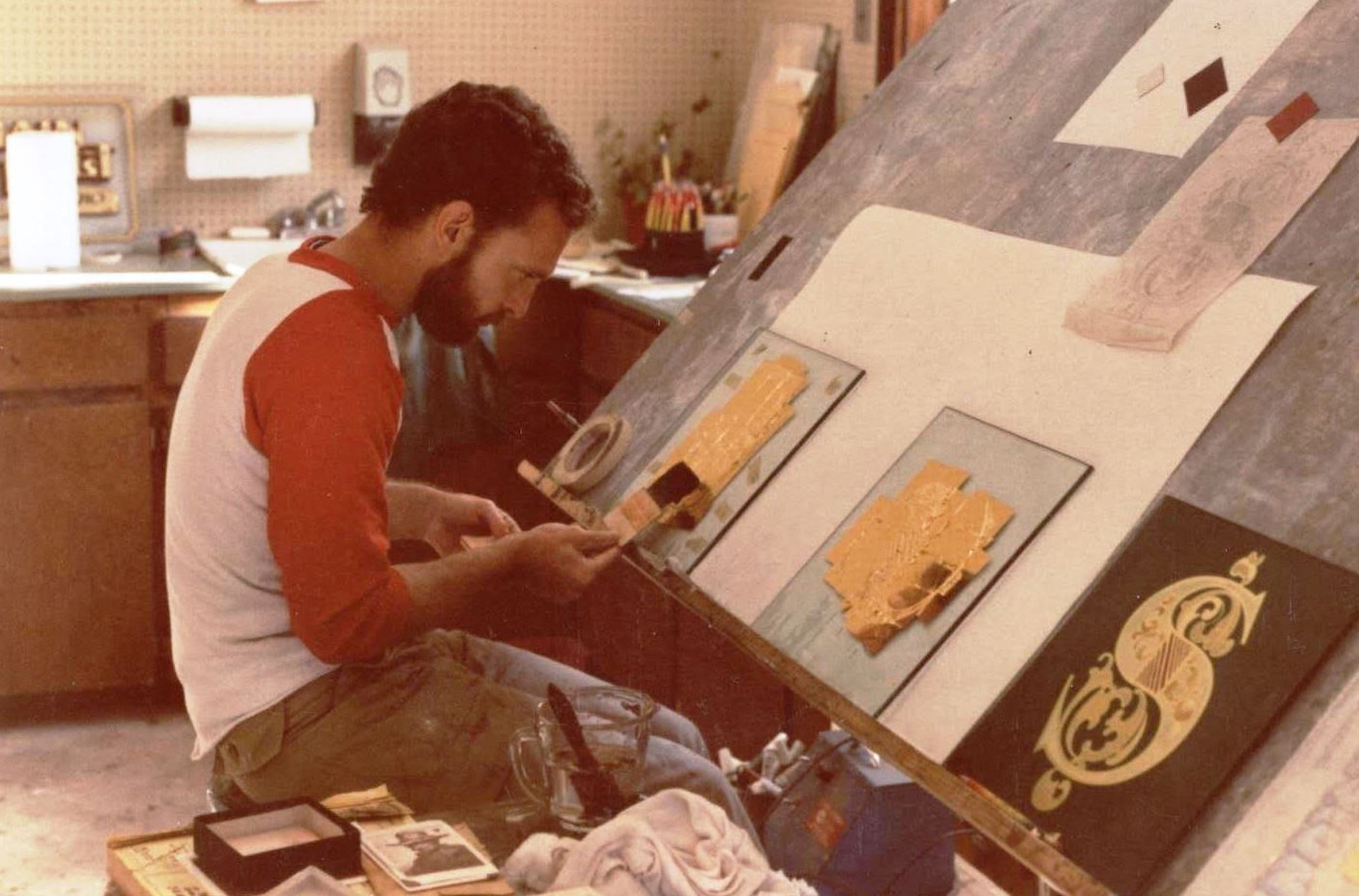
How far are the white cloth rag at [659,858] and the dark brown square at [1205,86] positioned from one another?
816 millimetres

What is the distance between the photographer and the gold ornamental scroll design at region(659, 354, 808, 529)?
1.87m

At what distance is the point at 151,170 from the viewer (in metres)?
4.02

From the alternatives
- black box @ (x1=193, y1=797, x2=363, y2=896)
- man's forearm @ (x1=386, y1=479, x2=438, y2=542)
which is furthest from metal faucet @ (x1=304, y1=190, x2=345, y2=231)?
black box @ (x1=193, y1=797, x2=363, y2=896)

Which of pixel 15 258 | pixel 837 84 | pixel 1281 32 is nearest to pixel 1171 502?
pixel 1281 32

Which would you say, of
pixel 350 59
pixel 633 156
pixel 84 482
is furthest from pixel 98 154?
pixel 633 156

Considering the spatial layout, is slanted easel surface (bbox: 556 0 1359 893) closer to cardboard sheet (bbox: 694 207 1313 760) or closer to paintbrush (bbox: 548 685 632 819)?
cardboard sheet (bbox: 694 207 1313 760)

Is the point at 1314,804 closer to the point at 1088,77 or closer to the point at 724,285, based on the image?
the point at 1088,77

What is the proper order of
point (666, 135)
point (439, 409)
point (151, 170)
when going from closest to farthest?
1. point (439, 409)
2. point (151, 170)
3. point (666, 135)

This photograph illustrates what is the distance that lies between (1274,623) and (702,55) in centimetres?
330

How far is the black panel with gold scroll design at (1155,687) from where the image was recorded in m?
1.25

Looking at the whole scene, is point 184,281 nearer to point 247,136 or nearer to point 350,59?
point 247,136

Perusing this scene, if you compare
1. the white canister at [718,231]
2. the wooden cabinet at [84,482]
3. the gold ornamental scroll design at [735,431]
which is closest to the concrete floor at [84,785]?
the wooden cabinet at [84,482]

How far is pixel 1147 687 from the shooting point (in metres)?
1.32

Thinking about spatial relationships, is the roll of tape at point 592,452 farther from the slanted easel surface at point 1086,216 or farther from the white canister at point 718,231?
the white canister at point 718,231
